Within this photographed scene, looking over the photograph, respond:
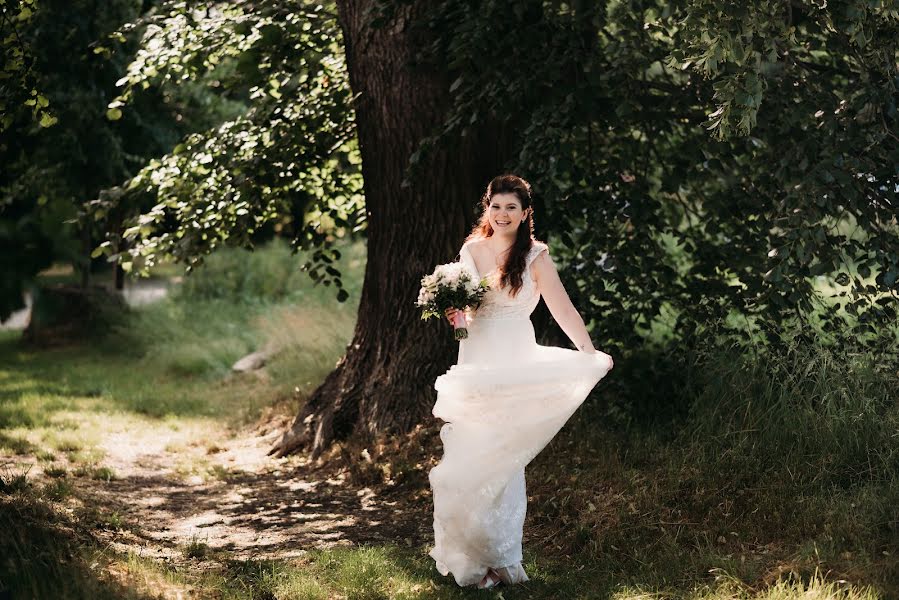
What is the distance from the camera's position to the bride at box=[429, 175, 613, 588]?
550 cm

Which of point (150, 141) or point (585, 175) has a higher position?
point (150, 141)

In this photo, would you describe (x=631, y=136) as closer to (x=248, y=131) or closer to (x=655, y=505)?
(x=655, y=505)

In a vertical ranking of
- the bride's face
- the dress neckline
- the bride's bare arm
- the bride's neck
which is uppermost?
the bride's face

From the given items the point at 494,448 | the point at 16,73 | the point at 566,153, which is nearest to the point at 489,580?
the point at 494,448

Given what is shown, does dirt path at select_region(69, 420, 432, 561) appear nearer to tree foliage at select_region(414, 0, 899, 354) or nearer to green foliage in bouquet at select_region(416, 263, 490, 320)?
green foliage in bouquet at select_region(416, 263, 490, 320)

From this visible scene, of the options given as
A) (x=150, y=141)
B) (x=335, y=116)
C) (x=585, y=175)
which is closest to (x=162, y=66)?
(x=335, y=116)

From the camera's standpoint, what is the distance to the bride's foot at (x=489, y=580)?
5.52m

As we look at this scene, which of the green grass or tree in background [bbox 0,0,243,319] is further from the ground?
tree in background [bbox 0,0,243,319]

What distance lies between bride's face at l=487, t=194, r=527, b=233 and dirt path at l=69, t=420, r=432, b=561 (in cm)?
225

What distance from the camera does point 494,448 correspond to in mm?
5516

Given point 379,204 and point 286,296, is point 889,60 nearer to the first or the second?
point 379,204

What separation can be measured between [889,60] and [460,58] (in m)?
2.76

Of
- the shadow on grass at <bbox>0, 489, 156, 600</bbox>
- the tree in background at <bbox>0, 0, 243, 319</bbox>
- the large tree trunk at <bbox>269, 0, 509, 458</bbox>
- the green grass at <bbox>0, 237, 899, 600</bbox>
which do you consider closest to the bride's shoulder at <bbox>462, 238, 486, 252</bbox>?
the green grass at <bbox>0, 237, 899, 600</bbox>

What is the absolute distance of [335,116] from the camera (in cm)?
909
